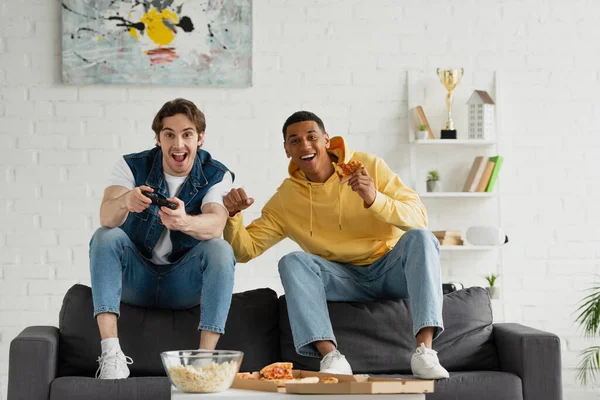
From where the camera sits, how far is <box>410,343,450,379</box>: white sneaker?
8.84ft

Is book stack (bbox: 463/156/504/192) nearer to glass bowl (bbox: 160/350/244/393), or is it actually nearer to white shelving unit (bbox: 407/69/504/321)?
white shelving unit (bbox: 407/69/504/321)

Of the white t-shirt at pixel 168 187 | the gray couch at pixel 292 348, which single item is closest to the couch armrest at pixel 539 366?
the gray couch at pixel 292 348

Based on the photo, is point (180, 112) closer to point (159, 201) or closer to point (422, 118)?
point (159, 201)

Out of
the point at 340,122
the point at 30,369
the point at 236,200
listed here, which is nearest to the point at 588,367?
the point at 340,122

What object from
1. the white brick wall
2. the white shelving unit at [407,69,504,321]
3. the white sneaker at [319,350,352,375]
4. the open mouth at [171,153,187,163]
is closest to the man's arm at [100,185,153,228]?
the open mouth at [171,153,187,163]

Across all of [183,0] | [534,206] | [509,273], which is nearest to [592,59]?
[534,206]

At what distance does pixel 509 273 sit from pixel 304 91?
159cm

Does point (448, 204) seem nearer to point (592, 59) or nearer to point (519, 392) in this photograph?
point (592, 59)

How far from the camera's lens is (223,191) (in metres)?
3.12

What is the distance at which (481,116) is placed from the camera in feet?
15.5

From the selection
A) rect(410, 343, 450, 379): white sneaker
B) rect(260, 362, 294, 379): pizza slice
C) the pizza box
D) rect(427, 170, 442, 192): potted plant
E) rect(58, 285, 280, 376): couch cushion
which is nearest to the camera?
the pizza box

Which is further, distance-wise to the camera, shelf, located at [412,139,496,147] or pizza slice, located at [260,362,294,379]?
shelf, located at [412,139,496,147]

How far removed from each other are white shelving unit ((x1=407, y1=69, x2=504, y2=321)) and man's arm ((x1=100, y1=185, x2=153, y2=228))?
2.22 metres

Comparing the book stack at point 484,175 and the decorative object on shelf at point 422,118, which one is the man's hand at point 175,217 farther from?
the book stack at point 484,175
